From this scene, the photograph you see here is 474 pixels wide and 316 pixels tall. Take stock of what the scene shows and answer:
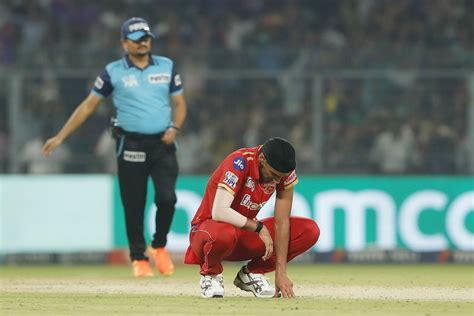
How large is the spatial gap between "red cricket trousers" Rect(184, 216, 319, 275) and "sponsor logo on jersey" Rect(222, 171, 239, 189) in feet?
0.93

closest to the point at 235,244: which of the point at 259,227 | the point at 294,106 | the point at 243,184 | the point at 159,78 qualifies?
the point at 259,227

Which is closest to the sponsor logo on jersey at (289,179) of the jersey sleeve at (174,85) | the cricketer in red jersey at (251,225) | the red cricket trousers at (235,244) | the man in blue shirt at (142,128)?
the cricketer in red jersey at (251,225)

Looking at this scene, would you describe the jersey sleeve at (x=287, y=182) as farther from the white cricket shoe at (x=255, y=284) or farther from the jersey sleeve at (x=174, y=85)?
the jersey sleeve at (x=174, y=85)

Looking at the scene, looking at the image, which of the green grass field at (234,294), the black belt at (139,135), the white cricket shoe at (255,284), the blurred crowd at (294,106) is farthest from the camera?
the blurred crowd at (294,106)

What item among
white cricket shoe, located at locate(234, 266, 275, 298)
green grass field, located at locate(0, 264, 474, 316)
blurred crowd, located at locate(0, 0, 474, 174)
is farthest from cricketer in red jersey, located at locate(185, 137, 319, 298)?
blurred crowd, located at locate(0, 0, 474, 174)

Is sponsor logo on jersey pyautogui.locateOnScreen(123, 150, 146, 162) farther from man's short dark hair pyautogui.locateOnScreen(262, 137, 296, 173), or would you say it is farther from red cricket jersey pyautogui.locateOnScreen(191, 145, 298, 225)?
man's short dark hair pyautogui.locateOnScreen(262, 137, 296, 173)

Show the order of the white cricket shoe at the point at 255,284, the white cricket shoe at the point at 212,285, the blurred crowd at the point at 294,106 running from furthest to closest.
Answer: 1. the blurred crowd at the point at 294,106
2. the white cricket shoe at the point at 255,284
3. the white cricket shoe at the point at 212,285

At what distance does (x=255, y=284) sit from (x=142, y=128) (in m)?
2.80

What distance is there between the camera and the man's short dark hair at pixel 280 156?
8.30 metres

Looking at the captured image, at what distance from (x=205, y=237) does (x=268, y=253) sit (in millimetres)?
439

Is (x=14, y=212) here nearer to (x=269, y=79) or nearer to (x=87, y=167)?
(x=87, y=167)

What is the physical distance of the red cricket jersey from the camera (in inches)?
337

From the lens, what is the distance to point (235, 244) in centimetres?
873

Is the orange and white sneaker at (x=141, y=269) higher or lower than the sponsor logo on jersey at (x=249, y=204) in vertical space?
lower
